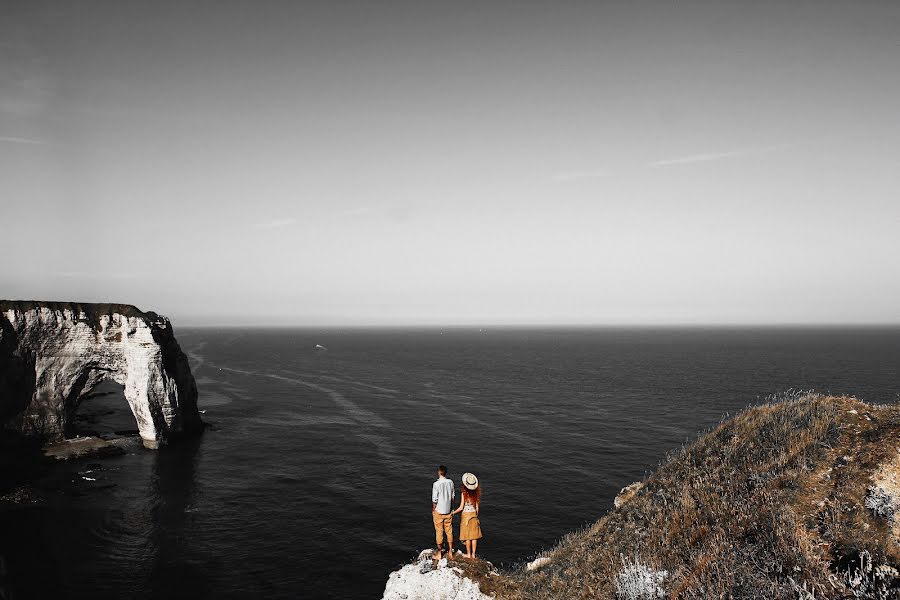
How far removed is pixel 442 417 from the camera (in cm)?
6125

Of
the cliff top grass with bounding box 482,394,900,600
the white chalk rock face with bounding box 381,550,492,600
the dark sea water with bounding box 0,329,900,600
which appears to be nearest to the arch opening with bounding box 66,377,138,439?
the dark sea water with bounding box 0,329,900,600

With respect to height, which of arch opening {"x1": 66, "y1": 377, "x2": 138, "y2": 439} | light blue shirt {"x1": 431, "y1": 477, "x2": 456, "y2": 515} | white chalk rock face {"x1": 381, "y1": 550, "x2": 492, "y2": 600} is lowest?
arch opening {"x1": 66, "y1": 377, "x2": 138, "y2": 439}

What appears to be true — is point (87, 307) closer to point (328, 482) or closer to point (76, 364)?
point (76, 364)

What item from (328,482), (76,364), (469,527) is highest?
(76,364)

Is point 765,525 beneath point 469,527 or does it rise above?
above

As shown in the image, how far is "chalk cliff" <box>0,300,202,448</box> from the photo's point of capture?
44188mm

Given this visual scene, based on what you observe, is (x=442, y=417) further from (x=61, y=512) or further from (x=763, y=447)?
(x=763, y=447)

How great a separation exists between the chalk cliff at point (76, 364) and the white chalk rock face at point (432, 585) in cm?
4731

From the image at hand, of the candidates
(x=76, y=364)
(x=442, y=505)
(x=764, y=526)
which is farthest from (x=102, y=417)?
(x=764, y=526)

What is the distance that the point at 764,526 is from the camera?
10.3m

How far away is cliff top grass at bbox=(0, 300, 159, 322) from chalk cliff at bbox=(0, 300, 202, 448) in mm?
75

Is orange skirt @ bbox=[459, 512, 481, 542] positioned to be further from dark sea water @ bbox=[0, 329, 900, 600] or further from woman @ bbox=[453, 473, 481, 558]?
dark sea water @ bbox=[0, 329, 900, 600]

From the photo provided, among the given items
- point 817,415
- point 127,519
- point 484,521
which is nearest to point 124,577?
point 127,519

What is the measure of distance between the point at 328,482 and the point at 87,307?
35.4 meters
